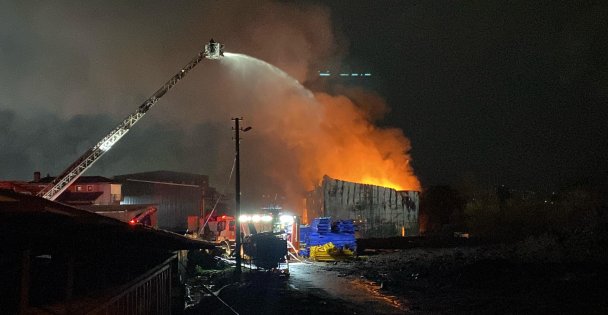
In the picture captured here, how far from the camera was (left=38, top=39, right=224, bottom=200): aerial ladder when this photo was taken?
111 ft

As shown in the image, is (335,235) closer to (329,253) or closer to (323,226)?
(323,226)

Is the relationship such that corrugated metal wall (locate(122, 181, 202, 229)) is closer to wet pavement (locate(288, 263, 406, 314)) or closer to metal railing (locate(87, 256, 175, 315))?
wet pavement (locate(288, 263, 406, 314))

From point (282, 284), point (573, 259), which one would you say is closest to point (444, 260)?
point (573, 259)

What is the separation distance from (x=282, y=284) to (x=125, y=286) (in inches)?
633

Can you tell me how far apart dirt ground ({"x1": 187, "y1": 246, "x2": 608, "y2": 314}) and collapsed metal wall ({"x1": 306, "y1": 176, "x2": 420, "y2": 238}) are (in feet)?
67.7

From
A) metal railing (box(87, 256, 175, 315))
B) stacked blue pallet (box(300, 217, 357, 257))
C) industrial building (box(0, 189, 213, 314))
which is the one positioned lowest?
stacked blue pallet (box(300, 217, 357, 257))

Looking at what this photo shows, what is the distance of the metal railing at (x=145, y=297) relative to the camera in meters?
7.22

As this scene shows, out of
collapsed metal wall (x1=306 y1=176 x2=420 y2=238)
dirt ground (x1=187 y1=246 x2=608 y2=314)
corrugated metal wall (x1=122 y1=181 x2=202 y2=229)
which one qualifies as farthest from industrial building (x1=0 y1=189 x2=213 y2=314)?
corrugated metal wall (x1=122 y1=181 x2=202 y2=229)

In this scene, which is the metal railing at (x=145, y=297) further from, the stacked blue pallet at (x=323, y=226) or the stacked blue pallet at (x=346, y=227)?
the stacked blue pallet at (x=346, y=227)

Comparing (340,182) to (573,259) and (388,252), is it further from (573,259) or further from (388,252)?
(573,259)

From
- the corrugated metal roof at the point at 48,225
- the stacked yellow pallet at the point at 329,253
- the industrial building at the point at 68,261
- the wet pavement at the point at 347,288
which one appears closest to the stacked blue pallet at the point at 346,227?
the stacked yellow pallet at the point at 329,253

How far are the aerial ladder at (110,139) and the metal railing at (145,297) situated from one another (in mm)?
22408

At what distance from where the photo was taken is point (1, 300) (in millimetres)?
5211

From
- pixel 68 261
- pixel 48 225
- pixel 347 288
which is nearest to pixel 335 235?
pixel 347 288
